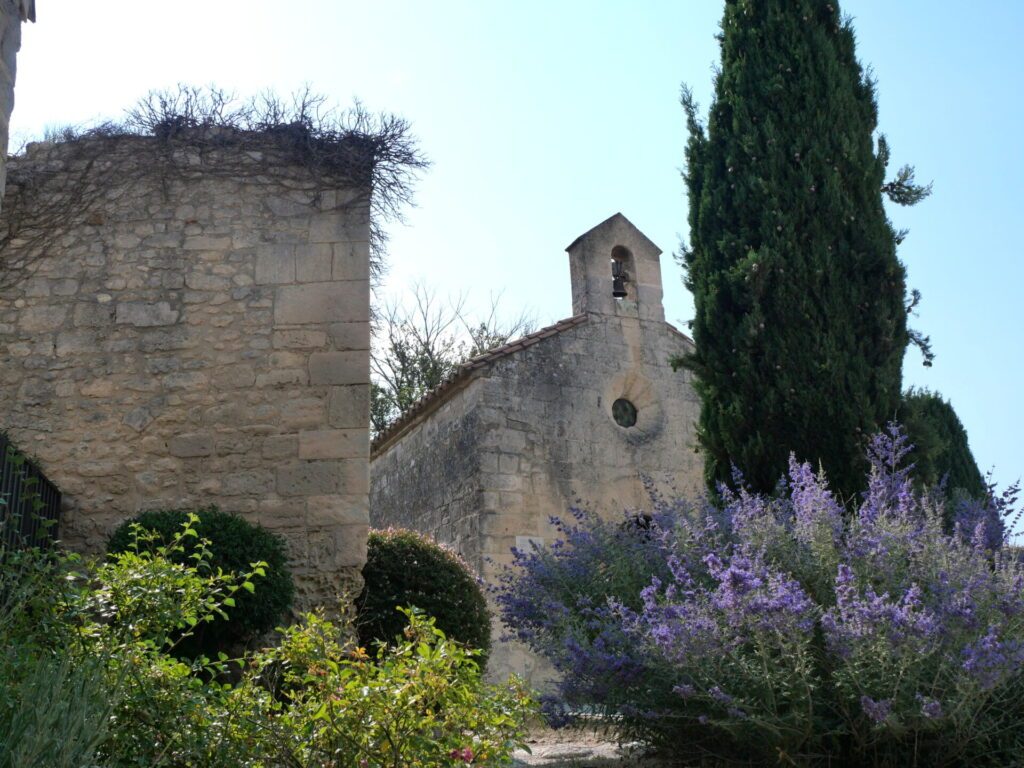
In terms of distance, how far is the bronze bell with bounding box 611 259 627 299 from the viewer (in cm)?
1098

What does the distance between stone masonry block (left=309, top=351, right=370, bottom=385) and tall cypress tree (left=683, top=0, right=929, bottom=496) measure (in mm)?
2227

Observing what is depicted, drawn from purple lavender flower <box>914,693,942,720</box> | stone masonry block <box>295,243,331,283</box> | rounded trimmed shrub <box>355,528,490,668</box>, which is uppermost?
stone masonry block <box>295,243,331,283</box>

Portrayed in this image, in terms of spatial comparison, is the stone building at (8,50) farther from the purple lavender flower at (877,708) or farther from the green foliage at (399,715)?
the purple lavender flower at (877,708)

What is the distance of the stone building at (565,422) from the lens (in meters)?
9.69

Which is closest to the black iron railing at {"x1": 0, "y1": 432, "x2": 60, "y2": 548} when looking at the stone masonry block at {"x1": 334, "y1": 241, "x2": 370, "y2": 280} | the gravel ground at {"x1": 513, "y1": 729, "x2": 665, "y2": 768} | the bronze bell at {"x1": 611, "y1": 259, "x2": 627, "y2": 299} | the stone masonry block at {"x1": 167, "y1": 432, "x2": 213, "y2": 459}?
the stone masonry block at {"x1": 167, "y1": 432, "x2": 213, "y2": 459}

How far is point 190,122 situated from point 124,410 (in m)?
2.02

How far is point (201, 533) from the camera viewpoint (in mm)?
5539

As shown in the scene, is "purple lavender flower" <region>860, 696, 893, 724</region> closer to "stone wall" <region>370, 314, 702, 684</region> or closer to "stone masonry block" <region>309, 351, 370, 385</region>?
"stone masonry block" <region>309, 351, 370, 385</region>

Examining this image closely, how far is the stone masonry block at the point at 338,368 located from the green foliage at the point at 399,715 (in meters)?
3.12

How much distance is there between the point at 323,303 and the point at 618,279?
531 centimetres

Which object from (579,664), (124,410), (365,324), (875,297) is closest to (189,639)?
(124,410)

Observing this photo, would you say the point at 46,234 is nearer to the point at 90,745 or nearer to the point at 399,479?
the point at 90,745

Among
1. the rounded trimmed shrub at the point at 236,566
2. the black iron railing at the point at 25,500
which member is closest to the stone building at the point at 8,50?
the black iron railing at the point at 25,500

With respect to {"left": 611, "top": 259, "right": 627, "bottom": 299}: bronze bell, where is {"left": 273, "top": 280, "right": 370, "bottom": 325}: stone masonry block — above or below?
below
